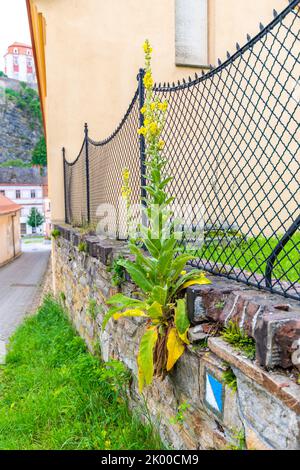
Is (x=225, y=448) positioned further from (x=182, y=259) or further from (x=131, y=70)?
(x=131, y=70)

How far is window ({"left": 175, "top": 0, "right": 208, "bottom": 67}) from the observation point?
711cm

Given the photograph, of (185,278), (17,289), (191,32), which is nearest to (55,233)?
(191,32)

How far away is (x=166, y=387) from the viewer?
2.21m

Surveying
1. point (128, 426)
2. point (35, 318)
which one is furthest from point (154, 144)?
point (35, 318)

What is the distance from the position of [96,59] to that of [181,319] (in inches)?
235

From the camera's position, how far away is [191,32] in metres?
7.21

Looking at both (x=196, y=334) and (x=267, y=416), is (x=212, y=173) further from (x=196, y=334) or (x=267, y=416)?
(x=267, y=416)

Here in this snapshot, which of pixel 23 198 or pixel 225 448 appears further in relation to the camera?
pixel 23 198

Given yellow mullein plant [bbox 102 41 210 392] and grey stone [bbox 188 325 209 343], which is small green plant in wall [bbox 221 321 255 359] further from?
yellow mullein plant [bbox 102 41 210 392]

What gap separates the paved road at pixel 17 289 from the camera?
7129 millimetres

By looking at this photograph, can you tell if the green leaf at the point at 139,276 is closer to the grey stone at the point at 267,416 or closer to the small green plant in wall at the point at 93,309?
the grey stone at the point at 267,416

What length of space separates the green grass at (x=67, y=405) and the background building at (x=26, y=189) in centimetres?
3556

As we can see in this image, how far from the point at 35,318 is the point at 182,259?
15.4 ft

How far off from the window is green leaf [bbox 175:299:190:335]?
617 cm
